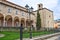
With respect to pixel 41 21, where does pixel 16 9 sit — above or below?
above

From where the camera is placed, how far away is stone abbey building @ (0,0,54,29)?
111 feet

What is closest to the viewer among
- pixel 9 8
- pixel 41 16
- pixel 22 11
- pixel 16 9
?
pixel 9 8

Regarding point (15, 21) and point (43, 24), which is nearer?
point (15, 21)

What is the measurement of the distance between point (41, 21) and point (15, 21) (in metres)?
14.1

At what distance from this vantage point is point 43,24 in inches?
1959

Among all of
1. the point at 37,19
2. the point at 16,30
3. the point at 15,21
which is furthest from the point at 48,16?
the point at 16,30

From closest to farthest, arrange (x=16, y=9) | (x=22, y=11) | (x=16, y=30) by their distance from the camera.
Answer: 1. (x=16, y=30)
2. (x=16, y=9)
3. (x=22, y=11)

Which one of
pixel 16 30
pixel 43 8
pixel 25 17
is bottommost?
pixel 16 30

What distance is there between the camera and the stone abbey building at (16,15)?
33688 mm

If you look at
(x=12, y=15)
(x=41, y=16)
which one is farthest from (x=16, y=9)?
(x=41, y=16)

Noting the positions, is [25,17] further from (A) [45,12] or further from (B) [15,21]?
(A) [45,12]

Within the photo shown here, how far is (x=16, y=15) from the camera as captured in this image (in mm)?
38312

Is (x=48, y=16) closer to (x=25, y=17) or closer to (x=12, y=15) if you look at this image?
(x=25, y=17)

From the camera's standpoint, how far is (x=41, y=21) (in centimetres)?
5047
